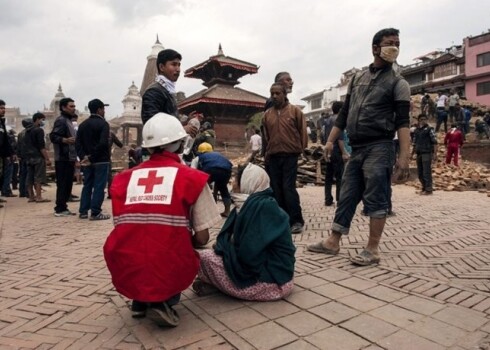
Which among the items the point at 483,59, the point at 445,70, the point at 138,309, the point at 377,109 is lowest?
the point at 138,309

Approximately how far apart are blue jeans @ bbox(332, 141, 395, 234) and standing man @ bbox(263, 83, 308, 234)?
3.68 feet

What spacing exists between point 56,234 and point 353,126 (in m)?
4.08

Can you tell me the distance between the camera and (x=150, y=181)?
6.86ft

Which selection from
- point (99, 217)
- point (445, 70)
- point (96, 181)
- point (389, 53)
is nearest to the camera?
point (389, 53)

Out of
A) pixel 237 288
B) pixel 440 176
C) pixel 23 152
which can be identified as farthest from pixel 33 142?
pixel 440 176

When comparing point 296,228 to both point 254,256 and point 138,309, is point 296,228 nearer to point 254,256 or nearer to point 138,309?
point 254,256

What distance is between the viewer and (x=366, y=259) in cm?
327

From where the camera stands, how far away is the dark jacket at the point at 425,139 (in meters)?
8.49

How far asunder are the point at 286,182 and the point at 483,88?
38989 mm

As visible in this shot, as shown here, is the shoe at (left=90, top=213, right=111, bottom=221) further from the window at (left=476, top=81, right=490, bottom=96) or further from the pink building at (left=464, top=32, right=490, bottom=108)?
the window at (left=476, top=81, right=490, bottom=96)

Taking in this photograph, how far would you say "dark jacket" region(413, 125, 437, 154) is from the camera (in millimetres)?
8492

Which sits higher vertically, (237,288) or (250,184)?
(250,184)

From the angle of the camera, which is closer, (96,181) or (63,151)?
(96,181)

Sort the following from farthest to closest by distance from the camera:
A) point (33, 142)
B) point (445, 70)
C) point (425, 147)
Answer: point (445, 70), point (425, 147), point (33, 142)
